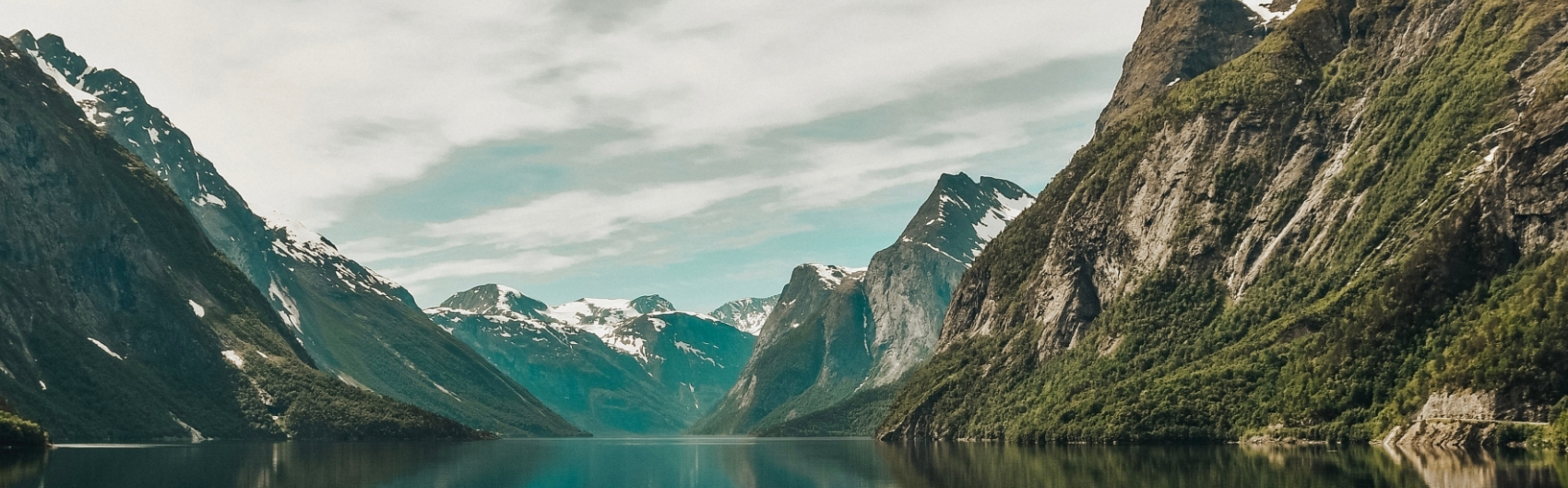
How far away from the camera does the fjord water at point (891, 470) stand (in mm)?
99250

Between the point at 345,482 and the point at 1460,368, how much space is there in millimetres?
118672

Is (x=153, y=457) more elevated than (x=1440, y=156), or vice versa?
(x=1440, y=156)

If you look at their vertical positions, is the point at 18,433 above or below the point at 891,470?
above

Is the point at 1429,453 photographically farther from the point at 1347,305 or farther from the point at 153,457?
the point at 153,457

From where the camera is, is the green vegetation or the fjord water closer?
the fjord water

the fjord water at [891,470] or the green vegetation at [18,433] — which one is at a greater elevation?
the green vegetation at [18,433]

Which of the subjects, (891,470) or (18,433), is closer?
(891,470)

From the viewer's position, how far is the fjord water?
99.2m

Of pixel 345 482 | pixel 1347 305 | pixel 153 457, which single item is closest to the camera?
pixel 345 482

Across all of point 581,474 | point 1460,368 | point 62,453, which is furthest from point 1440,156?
point 62,453

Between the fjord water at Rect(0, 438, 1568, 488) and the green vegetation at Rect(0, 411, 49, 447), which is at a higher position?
the green vegetation at Rect(0, 411, 49, 447)

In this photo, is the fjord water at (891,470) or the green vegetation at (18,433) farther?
the green vegetation at (18,433)

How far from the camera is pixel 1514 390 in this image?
440 feet

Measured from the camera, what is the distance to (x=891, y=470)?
144625 millimetres
